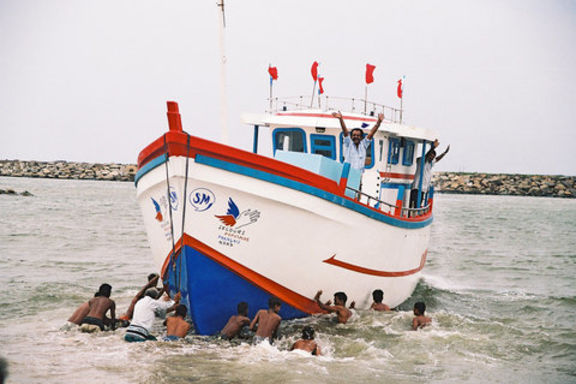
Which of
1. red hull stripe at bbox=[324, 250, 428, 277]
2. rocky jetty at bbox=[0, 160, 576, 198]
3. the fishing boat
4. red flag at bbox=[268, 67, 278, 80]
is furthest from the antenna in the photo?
rocky jetty at bbox=[0, 160, 576, 198]

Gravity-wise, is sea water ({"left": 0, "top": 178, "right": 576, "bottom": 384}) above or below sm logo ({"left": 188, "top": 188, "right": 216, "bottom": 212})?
below

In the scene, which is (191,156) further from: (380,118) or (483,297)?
(483,297)

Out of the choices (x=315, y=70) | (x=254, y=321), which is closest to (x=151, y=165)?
(x=254, y=321)

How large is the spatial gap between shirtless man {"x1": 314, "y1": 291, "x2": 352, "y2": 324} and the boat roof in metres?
3.43

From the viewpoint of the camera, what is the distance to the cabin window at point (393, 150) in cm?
1173

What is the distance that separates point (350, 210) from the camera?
855cm

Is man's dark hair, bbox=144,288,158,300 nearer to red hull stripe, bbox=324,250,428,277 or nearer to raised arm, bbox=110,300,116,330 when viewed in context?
raised arm, bbox=110,300,116,330

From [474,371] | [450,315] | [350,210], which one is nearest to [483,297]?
[450,315]

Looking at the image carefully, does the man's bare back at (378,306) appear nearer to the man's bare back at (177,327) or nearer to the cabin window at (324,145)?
the cabin window at (324,145)

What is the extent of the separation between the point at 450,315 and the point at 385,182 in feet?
9.86

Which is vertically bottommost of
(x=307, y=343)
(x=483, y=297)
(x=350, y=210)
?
(x=483, y=297)

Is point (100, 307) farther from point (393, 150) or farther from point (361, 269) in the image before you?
point (393, 150)

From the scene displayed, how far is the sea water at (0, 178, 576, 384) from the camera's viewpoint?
7.42 metres

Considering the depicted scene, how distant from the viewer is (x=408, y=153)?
1266 centimetres
